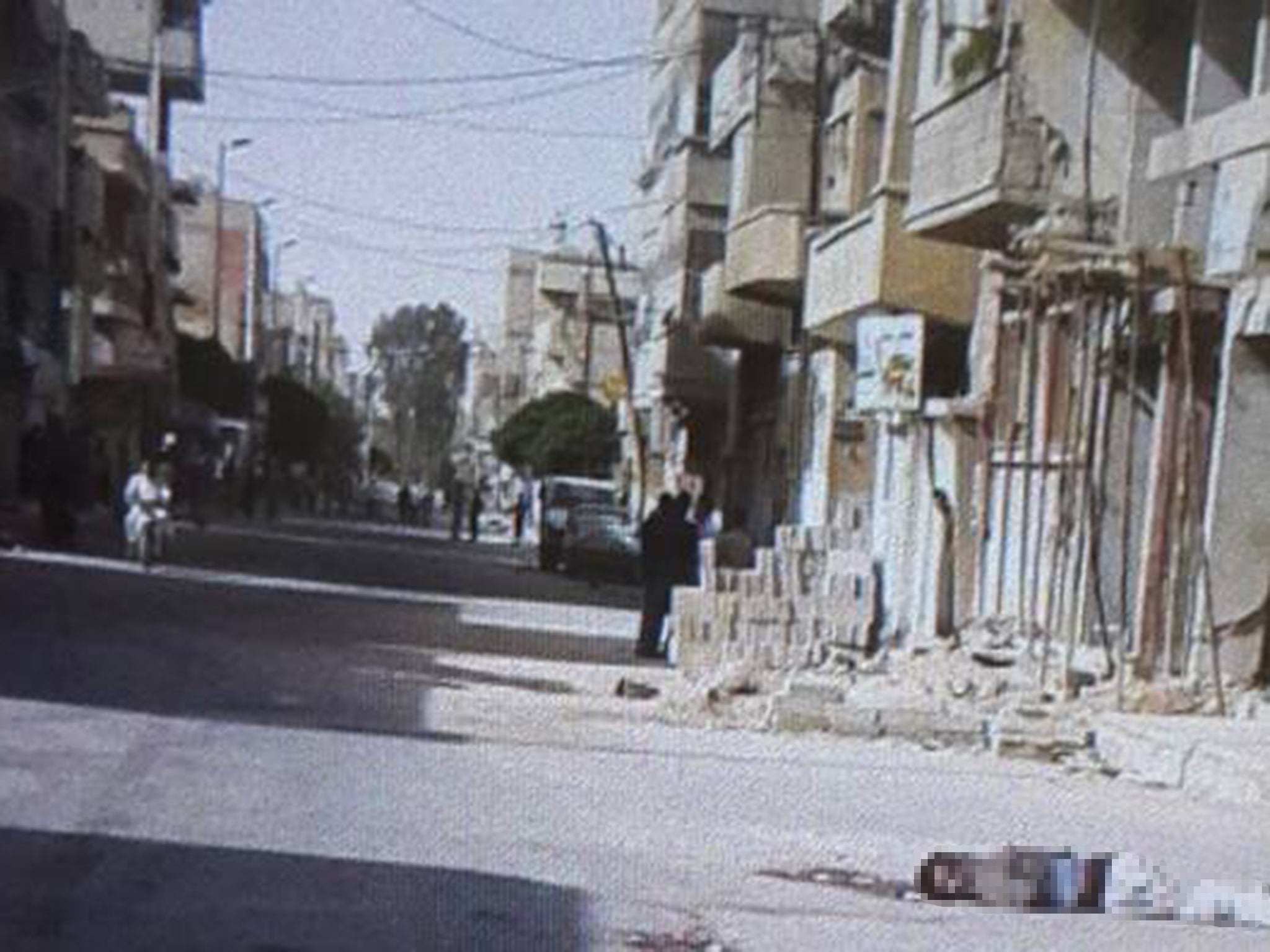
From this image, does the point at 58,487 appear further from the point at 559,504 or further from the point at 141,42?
the point at 141,42

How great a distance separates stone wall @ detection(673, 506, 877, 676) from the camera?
48.6 feet

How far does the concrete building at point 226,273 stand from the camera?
66.9 m

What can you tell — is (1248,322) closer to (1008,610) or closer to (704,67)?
(1008,610)

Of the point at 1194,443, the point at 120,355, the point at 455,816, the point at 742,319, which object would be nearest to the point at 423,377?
the point at 120,355

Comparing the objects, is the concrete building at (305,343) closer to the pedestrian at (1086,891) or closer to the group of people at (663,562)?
the group of people at (663,562)

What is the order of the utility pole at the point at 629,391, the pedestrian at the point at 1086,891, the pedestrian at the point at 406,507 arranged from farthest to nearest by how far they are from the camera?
the pedestrian at the point at 406,507, the utility pole at the point at 629,391, the pedestrian at the point at 1086,891

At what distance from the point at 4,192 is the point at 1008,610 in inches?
884

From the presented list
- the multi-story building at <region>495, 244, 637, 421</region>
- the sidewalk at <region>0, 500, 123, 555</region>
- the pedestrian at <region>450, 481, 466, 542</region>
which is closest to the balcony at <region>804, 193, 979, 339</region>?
the sidewalk at <region>0, 500, 123, 555</region>

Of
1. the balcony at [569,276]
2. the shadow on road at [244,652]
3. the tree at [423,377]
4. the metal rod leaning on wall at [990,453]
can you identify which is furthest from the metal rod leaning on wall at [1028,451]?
the tree at [423,377]

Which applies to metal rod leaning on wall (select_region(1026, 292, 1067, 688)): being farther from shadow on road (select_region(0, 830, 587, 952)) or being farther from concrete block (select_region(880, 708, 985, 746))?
shadow on road (select_region(0, 830, 587, 952))

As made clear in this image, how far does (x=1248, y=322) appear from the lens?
1124 cm

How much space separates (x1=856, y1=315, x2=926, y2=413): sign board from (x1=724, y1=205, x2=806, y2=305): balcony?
6778mm

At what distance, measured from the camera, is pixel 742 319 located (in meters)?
29.7

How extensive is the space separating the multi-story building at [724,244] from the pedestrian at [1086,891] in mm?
19059
